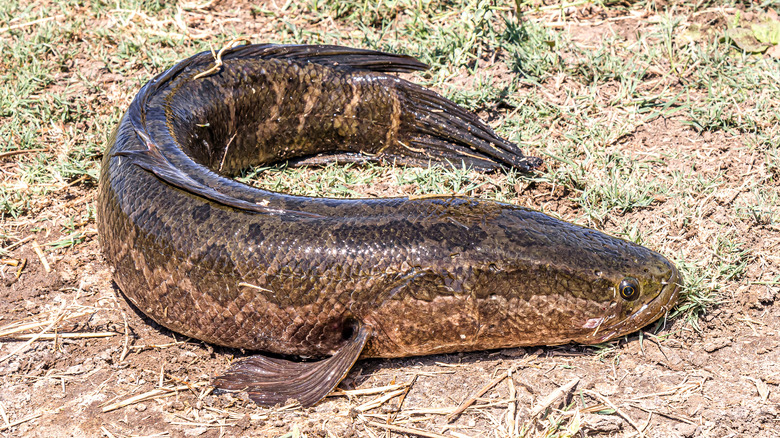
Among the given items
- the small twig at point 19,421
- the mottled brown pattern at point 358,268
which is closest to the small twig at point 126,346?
the mottled brown pattern at point 358,268

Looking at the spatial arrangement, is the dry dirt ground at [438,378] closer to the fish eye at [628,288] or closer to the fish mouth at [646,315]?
the fish mouth at [646,315]

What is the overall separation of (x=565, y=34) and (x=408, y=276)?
3117 millimetres

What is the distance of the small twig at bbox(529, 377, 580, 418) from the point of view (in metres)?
3.07

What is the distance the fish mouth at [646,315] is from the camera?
3404 millimetres

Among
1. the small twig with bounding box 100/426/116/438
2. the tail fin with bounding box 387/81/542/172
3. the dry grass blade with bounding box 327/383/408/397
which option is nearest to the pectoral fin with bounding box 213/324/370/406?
the dry grass blade with bounding box 327/383/408/397

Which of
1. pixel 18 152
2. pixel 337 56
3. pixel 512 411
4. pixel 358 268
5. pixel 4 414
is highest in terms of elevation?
pixel 337 56

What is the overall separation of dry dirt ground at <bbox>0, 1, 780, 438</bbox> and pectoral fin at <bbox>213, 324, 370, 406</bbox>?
0.19 ft

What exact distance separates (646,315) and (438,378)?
1007mm

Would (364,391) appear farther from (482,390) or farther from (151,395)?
(151,395)

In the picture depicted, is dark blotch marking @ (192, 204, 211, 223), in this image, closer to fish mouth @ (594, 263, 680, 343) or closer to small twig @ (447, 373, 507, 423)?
small twig @ (447, 373, 507, 423)

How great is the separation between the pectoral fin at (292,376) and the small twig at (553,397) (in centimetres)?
82

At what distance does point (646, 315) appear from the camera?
341cm


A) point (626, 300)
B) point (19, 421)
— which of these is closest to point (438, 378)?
point (626, 300)

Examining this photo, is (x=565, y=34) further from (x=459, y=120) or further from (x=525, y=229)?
(x=525, y=229)
